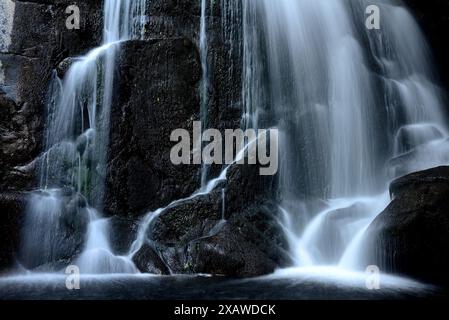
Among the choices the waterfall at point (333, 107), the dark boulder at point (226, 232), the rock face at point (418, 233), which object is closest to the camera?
the rock face at point (418, 233)

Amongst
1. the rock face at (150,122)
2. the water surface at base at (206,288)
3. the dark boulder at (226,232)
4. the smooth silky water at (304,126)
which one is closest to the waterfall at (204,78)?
the smooth silky water at (304,126)

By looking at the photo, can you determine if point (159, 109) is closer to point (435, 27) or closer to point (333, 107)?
point (333, 107)

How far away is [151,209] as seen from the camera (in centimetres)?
880

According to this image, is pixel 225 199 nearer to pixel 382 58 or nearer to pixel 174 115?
pixel 174 115

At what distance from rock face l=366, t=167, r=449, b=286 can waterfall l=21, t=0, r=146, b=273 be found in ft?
12.8

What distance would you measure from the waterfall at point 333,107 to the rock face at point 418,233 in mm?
1444

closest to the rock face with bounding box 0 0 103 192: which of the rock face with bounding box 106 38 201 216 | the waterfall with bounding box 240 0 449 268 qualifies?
the rock face with bounding box 106 38 201 216

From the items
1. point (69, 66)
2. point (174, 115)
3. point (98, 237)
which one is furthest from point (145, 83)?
point (98, 237)

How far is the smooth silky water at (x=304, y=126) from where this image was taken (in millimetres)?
7453

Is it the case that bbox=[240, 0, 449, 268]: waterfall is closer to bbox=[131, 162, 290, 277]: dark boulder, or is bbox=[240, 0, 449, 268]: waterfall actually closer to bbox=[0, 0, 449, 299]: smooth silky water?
bbox=[0, 0, 449, 299]: smooth silky water

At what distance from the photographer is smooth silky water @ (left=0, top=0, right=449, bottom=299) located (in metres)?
7.45

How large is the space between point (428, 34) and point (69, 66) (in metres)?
9.11

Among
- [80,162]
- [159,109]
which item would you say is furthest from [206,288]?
[159,109]

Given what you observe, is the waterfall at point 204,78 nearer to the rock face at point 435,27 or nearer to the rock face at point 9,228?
the rock face at point 9,228
